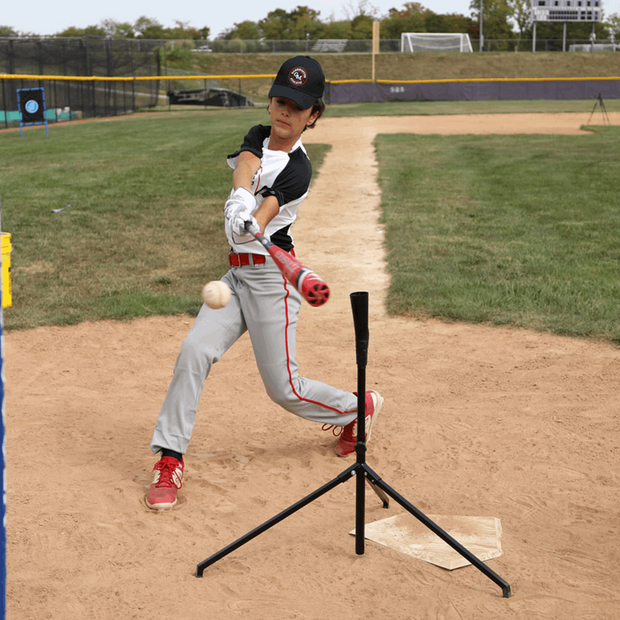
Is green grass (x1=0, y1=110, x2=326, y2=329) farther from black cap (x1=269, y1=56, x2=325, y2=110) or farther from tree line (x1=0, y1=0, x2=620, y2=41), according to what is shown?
tree line (x1=0, y1=0, x2=620, y2=41)

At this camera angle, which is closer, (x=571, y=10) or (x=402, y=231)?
(x=402, y=231)

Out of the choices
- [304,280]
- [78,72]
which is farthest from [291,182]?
[78,72]

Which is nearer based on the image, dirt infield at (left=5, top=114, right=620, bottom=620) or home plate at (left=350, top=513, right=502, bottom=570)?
dirt infield at (left=5, top=114, right=620, bottom=620)

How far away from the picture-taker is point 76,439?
428 centimetres

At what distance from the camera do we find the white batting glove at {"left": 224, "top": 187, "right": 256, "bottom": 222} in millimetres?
2955

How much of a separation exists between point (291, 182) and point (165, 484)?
5.23ft

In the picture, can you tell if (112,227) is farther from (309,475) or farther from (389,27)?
(389,27)

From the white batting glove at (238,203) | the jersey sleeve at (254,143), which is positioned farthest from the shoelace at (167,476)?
the jersey sleeve at (254,143)

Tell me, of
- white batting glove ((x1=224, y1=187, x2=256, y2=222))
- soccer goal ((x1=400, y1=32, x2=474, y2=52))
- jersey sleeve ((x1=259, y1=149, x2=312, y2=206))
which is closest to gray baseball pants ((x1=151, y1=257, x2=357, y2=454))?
jersey sleeve ((x1=259, y1=149, x2=312, y2=206))

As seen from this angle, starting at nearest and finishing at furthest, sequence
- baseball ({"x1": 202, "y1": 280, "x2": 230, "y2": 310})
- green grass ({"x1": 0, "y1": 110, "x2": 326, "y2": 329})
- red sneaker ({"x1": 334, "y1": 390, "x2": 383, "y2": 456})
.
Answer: baseball ({"x1": 202, "y1": 280, "x2": 230, "y2": 310}), red sneaker ({"x1": 334, "y1": 390, "x2": 383, "y2": 456}), green grass ({"x1": 0, "y1": 110, "x2": 326, "y2": 329})

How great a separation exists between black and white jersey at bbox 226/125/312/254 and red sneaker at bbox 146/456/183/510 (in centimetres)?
112

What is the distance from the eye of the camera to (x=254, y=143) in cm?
357

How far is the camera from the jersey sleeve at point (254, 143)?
3523mm

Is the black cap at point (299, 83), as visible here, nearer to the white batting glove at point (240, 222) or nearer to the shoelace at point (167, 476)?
the white batting glove at point (240, 222)
